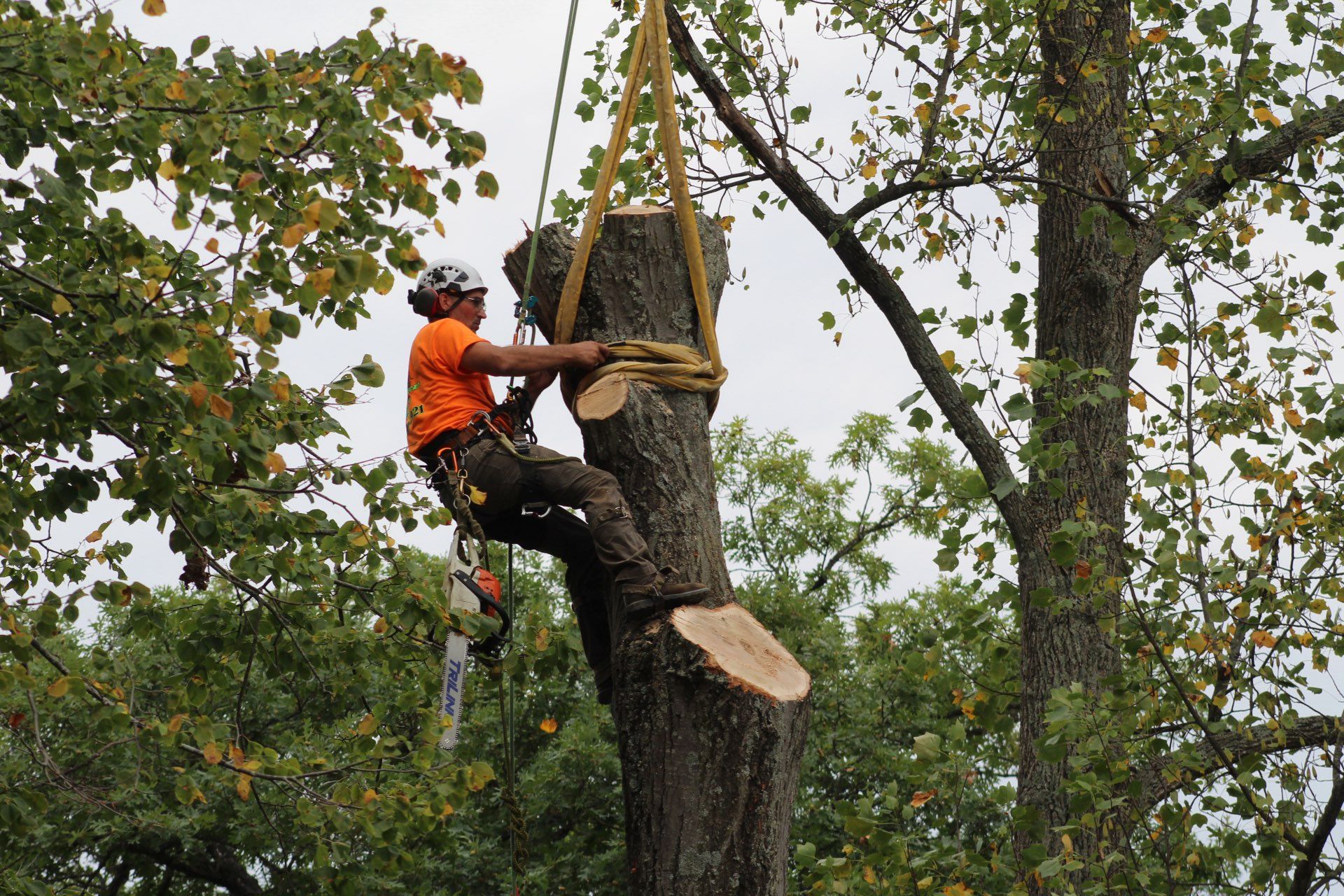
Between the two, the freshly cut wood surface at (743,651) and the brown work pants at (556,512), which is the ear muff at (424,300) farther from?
the freshly cut wood surface at (743,651)

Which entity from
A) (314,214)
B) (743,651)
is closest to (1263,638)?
(743,651)

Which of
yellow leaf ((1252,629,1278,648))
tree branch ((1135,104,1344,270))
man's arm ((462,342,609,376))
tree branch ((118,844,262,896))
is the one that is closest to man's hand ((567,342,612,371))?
man's arm ((462,342,609,376))

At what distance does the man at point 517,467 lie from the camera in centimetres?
354

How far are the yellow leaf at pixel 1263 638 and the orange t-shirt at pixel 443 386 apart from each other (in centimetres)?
285

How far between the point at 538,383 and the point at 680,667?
126 cm

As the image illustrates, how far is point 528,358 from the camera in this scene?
396cm

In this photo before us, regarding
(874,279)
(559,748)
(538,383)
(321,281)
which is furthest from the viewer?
(559,748)

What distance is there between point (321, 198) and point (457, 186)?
0.58 m

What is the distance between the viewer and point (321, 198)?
3135 millimetres

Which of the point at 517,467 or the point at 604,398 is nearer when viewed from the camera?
the point at 604,398

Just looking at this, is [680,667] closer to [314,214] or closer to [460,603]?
[460,603]

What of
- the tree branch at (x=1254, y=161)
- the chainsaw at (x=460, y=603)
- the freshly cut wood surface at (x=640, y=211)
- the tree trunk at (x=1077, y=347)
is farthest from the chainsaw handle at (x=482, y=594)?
the tree branch at (x=1254, y=161)

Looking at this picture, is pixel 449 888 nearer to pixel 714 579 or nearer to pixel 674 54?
pixel 674 54

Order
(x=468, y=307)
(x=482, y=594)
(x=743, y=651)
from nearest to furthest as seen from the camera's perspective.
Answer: (x=743, y=651)
(x=482, y=594)
(x=468, y=307)
